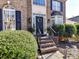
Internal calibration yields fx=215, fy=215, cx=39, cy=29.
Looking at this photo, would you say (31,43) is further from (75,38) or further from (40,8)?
(75,38)

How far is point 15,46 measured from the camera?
324 inches

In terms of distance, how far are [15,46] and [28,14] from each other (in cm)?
1293

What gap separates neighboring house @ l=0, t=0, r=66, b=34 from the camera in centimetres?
1819

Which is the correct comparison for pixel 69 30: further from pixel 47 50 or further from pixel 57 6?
pixel 47 50

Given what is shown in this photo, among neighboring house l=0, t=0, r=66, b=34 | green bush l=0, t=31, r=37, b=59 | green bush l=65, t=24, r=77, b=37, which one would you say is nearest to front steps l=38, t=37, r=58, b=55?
neighboring house l=0, t=0, r=66, b=34

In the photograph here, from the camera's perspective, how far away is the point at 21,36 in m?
8.94

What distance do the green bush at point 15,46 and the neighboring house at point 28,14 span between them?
30.0 ft

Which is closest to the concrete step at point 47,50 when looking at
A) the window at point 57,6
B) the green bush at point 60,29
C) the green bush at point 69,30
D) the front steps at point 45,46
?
the front steps at point 45,46

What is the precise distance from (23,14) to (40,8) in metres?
3.01

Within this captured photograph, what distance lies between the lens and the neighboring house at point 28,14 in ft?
59.7

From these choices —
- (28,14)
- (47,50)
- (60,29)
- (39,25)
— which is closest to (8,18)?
(28,14)

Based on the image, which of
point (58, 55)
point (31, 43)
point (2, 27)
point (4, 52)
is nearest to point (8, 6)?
point (2, 27)

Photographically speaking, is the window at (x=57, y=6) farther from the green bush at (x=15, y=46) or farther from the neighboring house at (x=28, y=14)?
the green bush at (x=15, y=46)

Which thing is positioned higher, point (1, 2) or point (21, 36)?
point (1, 2)
